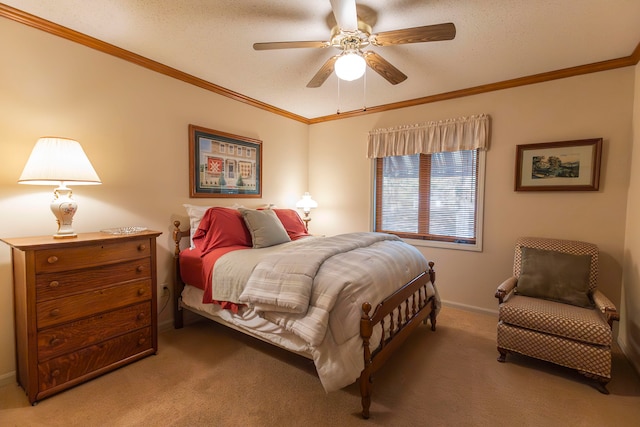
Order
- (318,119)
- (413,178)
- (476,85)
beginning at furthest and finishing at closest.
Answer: (318,119) < (413,178) < (476,85)

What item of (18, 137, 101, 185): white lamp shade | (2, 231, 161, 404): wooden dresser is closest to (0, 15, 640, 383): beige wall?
(18, 137, 101, 185): white lamp shade

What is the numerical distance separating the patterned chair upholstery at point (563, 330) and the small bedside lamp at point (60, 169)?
3.25 meters

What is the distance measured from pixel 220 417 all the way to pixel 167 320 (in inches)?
58.9

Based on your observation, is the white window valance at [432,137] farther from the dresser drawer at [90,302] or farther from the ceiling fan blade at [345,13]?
the dresser drawer at [90,302]

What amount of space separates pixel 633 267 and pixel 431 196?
184cm

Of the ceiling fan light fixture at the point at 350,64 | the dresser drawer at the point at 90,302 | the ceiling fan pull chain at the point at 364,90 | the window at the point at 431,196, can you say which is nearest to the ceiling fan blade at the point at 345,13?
the ceiling fan light fixture at the point at 350,64

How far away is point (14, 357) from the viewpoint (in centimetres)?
206

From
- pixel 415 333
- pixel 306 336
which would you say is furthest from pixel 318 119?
pixel 306 336

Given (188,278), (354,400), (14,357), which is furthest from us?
(188,278)

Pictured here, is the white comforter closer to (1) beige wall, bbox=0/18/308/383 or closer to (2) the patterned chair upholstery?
(2) the patterned chair upholstery

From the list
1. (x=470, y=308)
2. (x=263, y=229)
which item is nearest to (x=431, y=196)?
(x=470, y=308)

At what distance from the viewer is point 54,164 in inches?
73.2

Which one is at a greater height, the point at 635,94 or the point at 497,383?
the point at 635,94

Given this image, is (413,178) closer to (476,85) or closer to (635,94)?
(476,85)
